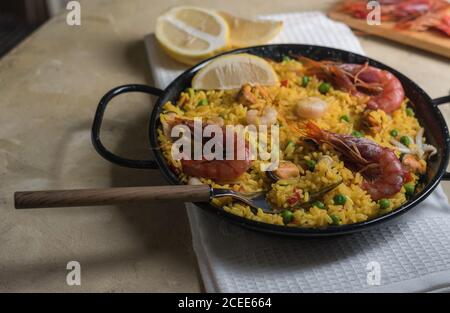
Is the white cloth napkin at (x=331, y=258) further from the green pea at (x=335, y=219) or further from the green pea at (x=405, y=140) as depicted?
the green pea at (x=405, y=140)

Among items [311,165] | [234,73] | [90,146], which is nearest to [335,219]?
[311,165]

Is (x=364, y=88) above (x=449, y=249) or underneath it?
above

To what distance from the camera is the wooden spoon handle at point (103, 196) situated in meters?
1.11

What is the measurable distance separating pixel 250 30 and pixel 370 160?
0.85 meters

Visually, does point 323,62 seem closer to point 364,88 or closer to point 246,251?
point 364,88

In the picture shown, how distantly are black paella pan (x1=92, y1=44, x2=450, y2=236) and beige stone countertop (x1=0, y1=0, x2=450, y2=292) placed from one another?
0.17m

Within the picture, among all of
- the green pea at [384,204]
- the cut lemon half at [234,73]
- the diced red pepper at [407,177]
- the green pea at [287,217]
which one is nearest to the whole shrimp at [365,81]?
the cut lemon half at [234,73]

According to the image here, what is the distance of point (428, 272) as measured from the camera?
1.24m

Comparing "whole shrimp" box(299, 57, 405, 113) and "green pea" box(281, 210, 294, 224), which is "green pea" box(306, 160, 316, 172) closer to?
"green pea" box(281, 210, 294, 224)

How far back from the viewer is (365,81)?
5.54 feet

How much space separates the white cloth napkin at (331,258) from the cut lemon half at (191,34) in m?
0.71

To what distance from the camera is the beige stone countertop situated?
1.30 metres
